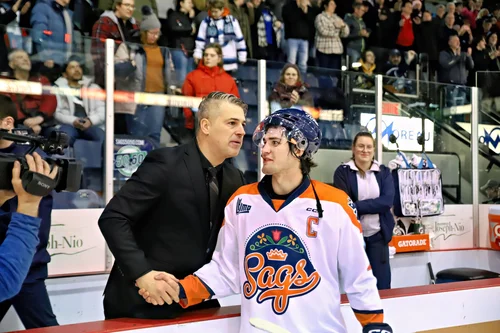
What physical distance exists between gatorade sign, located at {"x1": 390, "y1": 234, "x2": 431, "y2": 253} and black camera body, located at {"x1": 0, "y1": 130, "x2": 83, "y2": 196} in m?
4.56

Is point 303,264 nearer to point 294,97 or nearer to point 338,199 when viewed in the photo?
point 338,199

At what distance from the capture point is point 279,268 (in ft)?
5.51

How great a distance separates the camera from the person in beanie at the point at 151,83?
4.56 metres

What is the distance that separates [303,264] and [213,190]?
1.53ft

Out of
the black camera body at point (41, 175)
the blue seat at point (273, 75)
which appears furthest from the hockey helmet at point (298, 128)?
the blue seat at point (273, 75)

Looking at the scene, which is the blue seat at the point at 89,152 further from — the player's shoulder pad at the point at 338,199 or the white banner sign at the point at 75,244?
the player's shoulder pad at the point at 338,199

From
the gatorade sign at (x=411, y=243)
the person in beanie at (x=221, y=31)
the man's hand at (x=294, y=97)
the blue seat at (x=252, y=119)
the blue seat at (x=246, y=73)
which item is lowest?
the gatorade sign at (x=411, y=243)

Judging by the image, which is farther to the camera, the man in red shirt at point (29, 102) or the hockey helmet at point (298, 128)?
the man in red shirt at point (29, 102)

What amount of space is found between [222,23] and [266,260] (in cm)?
474

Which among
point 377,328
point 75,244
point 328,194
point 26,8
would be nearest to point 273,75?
point 75,244

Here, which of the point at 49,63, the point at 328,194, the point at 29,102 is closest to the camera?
the point at 328,194

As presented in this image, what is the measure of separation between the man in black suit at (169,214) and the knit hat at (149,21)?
4.25 m

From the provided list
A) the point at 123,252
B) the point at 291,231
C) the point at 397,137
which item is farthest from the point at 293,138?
the point at 397,137

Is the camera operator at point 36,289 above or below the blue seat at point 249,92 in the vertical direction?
below
